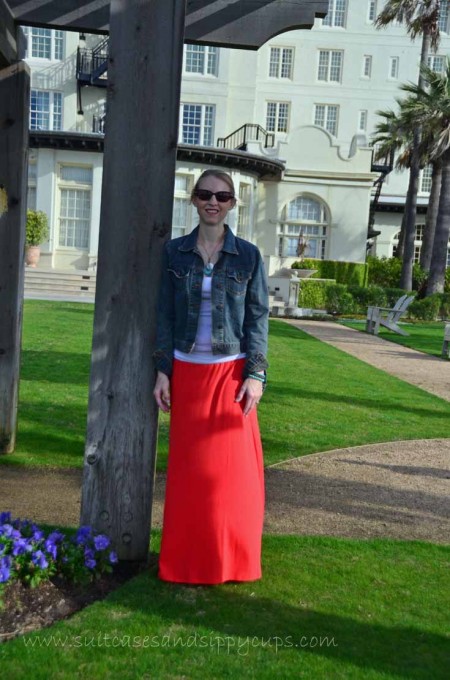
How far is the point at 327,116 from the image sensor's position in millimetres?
43688

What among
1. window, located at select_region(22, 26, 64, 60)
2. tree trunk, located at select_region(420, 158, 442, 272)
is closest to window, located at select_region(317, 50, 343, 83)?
tree trunk, located at select_region(420, 158, 442, 272)

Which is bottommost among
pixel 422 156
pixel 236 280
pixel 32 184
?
pixel 236 280

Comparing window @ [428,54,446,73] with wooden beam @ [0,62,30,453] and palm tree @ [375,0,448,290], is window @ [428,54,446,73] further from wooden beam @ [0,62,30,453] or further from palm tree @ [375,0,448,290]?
wooden beam @ [0,62,30,453]

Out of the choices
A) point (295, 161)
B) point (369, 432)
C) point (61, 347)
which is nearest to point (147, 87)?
point (369, 432)

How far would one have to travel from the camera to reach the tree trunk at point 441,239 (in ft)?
99.8

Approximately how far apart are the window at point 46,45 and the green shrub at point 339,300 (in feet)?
62.4

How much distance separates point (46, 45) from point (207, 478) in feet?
126

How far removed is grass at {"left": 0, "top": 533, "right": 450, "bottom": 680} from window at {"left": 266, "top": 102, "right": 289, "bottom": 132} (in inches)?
1604

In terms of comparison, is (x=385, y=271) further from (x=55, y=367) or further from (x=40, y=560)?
(x=40, y=560)

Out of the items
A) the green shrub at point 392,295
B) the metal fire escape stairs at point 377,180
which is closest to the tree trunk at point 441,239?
the green shrub at point 392,295

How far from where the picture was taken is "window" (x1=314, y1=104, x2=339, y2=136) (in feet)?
142

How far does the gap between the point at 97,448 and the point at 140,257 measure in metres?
0.95

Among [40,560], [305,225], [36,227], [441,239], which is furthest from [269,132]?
[40,560]

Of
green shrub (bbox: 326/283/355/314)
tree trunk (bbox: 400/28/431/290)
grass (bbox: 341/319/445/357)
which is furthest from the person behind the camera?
tree trunk (bbox: 400/28/431/290)
